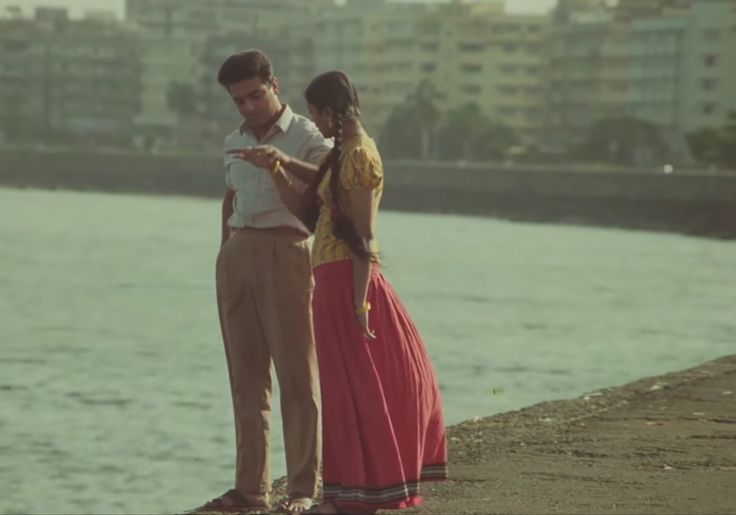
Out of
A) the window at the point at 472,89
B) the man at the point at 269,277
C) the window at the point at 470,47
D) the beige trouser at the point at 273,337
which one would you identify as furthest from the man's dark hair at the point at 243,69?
the window at the point at 470,47

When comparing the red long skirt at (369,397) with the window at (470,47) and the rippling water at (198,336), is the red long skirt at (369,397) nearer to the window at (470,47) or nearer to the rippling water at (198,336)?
the rippling water at (198,336)

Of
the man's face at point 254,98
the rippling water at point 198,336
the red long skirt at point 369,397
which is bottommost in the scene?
the rippling water at point 198,336

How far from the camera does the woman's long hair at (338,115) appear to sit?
627cm

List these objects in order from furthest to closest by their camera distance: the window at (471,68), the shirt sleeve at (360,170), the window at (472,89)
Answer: the window at (471,68) → the window at (472,89) → the shirt sleeve at (360,170)

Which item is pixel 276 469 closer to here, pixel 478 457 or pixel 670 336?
pixel 478 457

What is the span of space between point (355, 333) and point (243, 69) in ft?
2.71

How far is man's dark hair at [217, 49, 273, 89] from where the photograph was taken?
21.0 feet

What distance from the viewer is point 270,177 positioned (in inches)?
253

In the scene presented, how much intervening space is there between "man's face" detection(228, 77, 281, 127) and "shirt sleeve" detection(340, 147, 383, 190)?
33 cm

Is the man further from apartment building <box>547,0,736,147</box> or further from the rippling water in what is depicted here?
apartment building <box>547,0,736,147</box>

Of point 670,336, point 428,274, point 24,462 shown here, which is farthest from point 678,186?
point 24,462

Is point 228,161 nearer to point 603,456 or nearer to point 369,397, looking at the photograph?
point 369,397

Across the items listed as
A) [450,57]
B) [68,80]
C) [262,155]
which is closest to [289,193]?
[262,155]

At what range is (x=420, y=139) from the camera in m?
129
